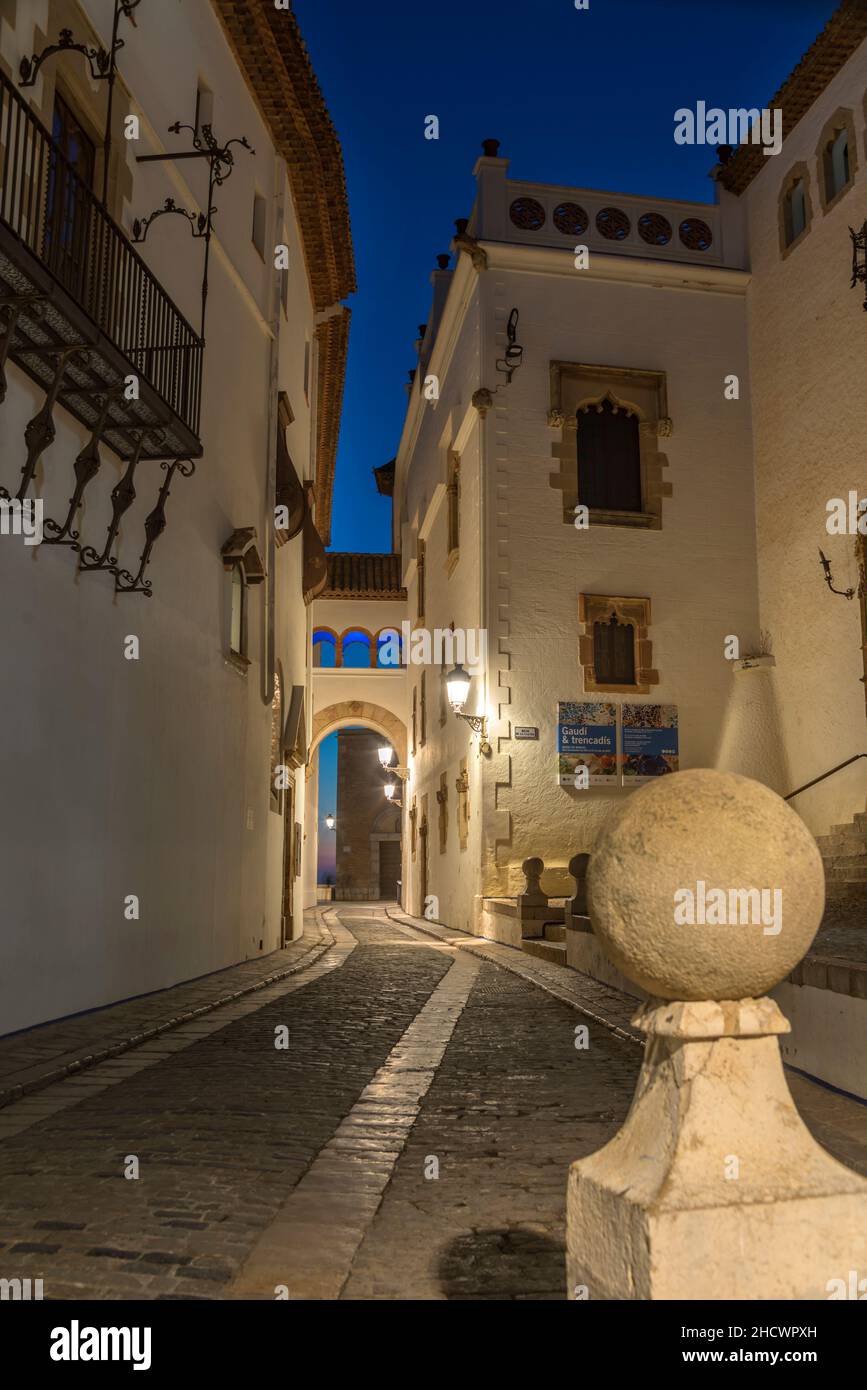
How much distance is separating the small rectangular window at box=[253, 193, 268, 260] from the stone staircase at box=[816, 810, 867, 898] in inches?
441

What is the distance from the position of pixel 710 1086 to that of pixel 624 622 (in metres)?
15.8

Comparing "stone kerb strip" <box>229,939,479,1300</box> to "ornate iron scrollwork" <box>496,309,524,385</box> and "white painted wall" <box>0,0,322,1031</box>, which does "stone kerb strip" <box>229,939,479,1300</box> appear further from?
"ornate iron scrollwork" <box>496,309,524,385</box>

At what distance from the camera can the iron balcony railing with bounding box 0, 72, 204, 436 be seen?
6.55 m

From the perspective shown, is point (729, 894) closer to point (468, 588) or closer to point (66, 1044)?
point (66, 1044)

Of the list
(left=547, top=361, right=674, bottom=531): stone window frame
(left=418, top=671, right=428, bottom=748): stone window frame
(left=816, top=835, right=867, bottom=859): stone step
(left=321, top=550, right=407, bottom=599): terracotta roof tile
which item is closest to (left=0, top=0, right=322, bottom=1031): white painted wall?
(left=547, top=361, right=674, bottom=531): stone window frame

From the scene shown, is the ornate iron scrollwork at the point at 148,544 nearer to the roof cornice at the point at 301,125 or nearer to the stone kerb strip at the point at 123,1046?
the stone kerb strip at the point at 123,1046

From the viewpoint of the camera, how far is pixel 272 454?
51.2ft

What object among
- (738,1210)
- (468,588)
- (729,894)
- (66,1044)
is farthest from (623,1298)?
(468,588)

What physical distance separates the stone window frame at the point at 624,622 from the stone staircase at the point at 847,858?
467cm

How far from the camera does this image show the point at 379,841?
47.3 m

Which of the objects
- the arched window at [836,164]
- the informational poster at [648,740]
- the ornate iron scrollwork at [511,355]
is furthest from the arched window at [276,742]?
the arched window at [836,164]

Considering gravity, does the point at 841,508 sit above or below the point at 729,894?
above

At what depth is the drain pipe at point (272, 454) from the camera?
595 inches

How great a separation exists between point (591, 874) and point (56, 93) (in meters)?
8.19
